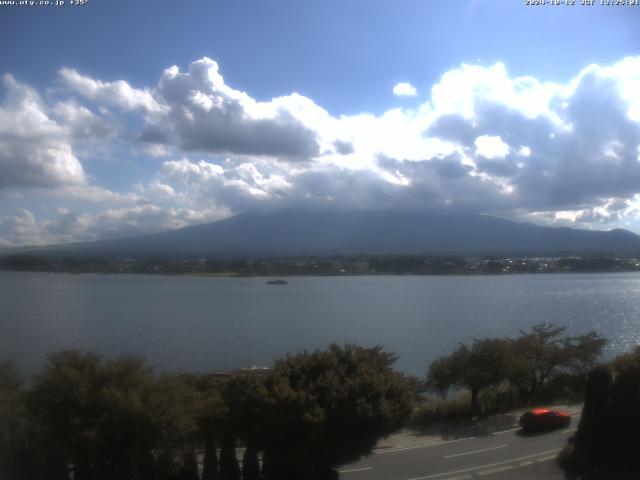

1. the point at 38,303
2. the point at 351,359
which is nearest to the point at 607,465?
the point at 351,359

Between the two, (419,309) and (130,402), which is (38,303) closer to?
(419,309)

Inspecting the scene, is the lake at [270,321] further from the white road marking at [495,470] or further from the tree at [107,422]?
the white road marking at [495,470]

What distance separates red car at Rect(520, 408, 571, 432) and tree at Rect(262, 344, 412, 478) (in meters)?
5.12

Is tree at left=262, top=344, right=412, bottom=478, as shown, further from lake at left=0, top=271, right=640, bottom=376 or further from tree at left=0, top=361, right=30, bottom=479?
lake at left=0, top=271, right=640, bottom=376

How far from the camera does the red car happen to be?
14.3 meters

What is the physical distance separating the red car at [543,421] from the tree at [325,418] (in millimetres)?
5120

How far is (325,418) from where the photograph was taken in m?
10.0

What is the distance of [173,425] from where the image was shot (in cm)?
945

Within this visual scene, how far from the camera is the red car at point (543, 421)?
14336 millimetres

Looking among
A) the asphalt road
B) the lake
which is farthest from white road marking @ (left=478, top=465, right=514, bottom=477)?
the lake

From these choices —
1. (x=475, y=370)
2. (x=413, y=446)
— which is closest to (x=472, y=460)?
(x=413, y=446)

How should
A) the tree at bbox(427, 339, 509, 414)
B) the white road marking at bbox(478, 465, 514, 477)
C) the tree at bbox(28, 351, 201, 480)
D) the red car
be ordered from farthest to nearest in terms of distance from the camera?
1. the tree at bbox(427, 339, 509, 414)
2. the red car
3. the white road marking at bbox(478, 465, 514, 477)
4. the tree at bbox(28, 351, 201, 480)

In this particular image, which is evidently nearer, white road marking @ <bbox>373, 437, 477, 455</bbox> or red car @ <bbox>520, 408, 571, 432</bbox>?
white road marking @ <bbox>373, 437, 477, 455</bbox>

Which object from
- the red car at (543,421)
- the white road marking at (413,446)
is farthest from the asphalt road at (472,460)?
the red car at (543,421)
